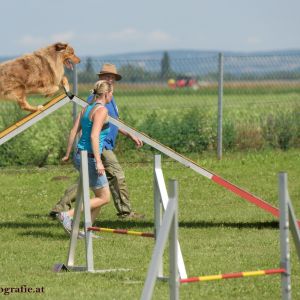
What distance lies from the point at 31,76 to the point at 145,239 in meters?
2.13

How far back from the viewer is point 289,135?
19.1m

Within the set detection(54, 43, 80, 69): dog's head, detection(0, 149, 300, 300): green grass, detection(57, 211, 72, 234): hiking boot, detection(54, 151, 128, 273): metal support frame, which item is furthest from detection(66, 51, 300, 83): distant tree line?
detection(54, 151, 128, 273): metal support frame

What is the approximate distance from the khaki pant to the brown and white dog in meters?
1.20

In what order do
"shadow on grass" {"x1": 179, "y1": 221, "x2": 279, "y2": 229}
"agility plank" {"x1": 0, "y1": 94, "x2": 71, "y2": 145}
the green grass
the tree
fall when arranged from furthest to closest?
the tree, "shadow on grass" {"x1": 179, "y1": 221, "x2": 279, "y2": 229}, "agility plank" {"x1": 0, "y1": 94, "x2": 71, "y2": 145}, the green grass

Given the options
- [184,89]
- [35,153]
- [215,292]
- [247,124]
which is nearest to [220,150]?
[247,124]

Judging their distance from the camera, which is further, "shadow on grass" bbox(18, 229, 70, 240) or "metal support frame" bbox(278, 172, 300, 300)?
"shadow on grass" bbox(18, 229, 70, 240)

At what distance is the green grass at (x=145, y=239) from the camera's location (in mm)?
7723

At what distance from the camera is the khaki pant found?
36.9 feet

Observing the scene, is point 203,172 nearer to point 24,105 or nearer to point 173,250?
point 24,105

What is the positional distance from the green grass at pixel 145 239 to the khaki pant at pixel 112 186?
0.28m

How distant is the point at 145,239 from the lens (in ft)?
33.8

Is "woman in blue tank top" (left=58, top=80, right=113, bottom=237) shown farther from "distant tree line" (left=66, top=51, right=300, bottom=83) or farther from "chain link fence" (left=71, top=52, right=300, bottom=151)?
"distant tree line" (left=66, top=51, right=300, bottom=83)

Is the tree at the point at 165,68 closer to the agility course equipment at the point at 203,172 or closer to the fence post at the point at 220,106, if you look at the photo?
the fence post at the point at 220,106

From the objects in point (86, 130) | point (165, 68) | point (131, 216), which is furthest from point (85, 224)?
point (165, 68)
